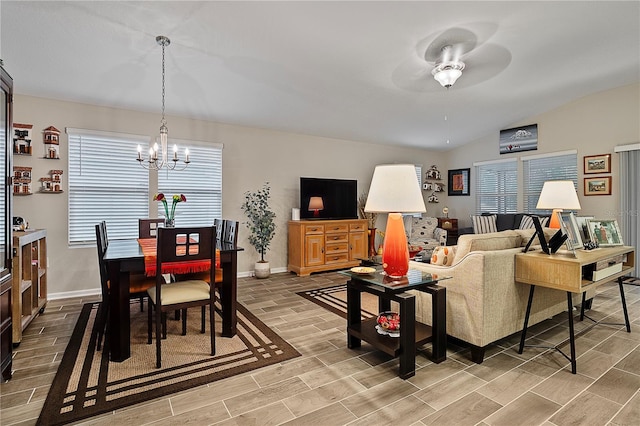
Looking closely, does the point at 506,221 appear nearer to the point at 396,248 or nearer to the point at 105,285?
the point at 396,248

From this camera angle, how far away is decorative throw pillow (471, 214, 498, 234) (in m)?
6.27

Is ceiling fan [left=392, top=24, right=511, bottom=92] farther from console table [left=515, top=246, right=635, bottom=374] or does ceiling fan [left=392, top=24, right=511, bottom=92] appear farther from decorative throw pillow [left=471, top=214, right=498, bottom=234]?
decorative throw pillow [left=471, top=214, right=498, bottom=234]

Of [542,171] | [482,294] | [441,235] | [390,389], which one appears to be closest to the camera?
[390,389]

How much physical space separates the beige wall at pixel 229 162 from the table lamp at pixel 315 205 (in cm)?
29

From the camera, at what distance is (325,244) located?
5586 millimetres

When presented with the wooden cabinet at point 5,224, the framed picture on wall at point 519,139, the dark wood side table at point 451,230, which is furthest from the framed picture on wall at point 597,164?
the wooden cabinet at point 5,224

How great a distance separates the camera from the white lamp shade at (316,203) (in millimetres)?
5725

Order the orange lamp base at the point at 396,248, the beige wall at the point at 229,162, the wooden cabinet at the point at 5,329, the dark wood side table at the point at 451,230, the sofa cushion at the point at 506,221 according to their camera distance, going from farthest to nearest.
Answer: the dark wood side table at the point at 451,230 < the sofa cushion at the point at 506,221 < the beige wall at the point at 229,162 < the orange lamp base at the point at 396,248 < the wooden cabinet at the point at 5,329

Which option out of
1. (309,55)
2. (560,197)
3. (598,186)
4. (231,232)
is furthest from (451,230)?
(231,232)

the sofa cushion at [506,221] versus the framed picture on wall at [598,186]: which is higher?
the framed picture on wall at [598,186]

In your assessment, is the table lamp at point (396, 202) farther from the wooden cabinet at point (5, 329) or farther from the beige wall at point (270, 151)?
the beige wall at point (270, 151)

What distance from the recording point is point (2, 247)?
226cm

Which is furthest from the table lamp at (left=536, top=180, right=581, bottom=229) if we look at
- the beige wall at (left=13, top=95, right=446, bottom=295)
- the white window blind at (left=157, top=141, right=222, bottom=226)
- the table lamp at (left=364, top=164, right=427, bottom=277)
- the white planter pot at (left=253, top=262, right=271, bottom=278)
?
the white window blind at (left=157, top=141, right=222, bottom=226)

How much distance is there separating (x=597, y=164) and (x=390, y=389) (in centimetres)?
549
